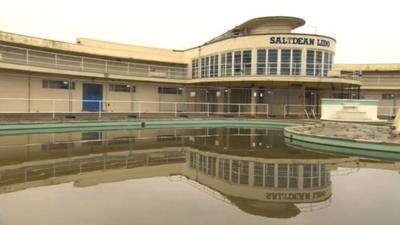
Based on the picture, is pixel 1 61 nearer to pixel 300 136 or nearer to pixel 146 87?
pixel 146 87

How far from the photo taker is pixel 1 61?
20.3 m

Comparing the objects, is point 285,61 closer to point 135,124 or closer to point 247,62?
point 247,62

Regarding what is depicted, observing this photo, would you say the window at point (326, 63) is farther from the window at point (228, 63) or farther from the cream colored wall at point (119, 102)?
the cream colored wall at point (119, 102)

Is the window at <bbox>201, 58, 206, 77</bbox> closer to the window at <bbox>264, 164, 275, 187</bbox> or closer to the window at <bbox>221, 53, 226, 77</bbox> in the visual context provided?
the window at <bbox>221, 53, 226, 77</bbox>

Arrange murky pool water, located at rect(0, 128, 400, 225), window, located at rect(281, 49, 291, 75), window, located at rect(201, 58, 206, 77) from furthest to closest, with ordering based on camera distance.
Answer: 1. window, located at rect(201, 58, 206, 77)
2. window, located at rect(281, 49, 291, 75)
3. murky pool water, located at rect(0, 128, 400, 225)

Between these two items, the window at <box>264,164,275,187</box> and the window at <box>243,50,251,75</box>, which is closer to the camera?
the window at <box>264,164,275,187</box>

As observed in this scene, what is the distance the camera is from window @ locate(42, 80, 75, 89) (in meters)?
24.4

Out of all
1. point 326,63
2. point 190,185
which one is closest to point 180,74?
point 326,63

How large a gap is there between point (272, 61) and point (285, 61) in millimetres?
885

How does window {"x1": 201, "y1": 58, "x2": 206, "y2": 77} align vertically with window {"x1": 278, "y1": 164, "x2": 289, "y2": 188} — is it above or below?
above

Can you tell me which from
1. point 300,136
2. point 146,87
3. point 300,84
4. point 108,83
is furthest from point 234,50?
point 300,136

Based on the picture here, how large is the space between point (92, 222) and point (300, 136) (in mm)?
11745

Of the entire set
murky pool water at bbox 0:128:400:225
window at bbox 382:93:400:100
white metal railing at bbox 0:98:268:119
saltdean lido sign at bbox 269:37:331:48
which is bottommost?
murky pool water at bbox 0:128:400:225

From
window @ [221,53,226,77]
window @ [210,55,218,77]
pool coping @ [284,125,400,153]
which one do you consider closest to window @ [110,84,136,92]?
window @ [210,55,218,77]
